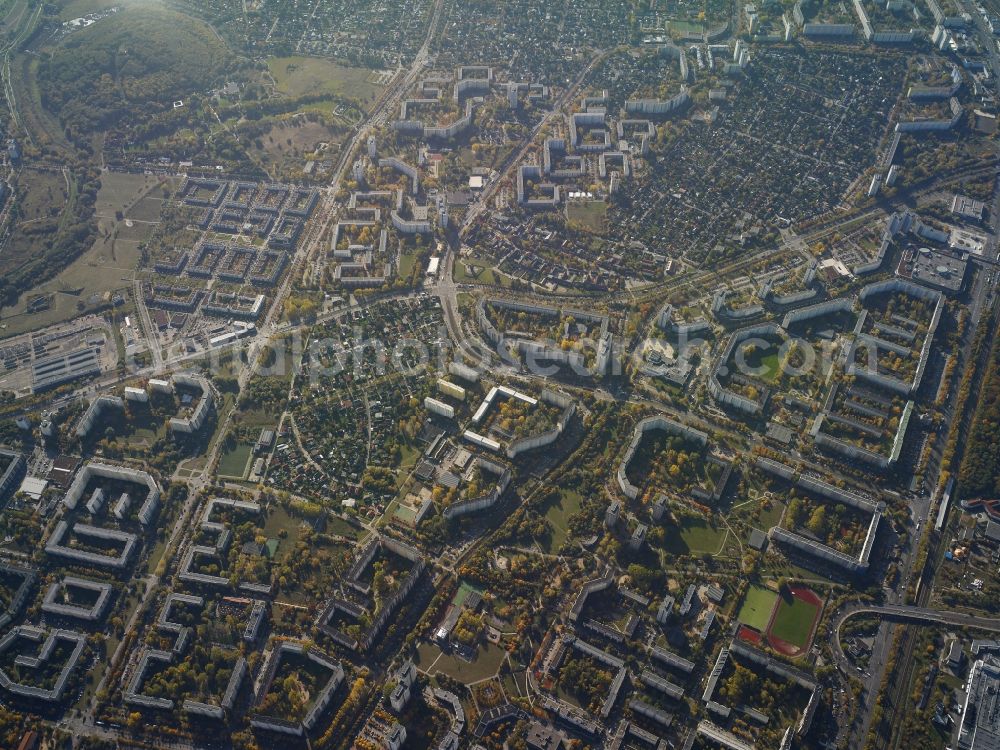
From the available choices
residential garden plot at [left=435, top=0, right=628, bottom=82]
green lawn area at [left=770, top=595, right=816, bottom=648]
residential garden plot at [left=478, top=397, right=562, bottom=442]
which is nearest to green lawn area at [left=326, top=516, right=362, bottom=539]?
residential garden plot at [left=478, top=397, right=562, bottom=442]

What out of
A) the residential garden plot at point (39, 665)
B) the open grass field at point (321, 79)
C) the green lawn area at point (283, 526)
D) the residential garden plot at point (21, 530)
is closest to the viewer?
the residential garden plot at point (39, 665)

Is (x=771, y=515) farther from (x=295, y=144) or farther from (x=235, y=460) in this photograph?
(x=295, y=144)

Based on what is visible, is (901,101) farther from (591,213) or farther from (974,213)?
(591,213)

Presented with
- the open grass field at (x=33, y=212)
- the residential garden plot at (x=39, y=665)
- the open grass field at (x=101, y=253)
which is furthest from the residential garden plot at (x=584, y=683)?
the open grass field at (x=33, y=212)

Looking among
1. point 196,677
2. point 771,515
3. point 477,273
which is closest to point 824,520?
point 771,515

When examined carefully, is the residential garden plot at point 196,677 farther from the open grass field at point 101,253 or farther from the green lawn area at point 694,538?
the open grass field at point 101,253

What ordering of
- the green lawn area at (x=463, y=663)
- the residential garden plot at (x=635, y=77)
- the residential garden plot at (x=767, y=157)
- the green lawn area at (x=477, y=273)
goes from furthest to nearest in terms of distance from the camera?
the residential garden plot at (x=635, y=77) → the residential garden plot at (x=767, y=157) → the green lawn area at (x=477, y=273) → the green lawn area at (x=463, y=663)

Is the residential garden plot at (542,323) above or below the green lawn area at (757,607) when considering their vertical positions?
above

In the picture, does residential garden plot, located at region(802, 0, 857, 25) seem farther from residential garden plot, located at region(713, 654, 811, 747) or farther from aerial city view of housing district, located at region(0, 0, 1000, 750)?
residential garden plot, located at region(713, 654, 811, 747)
